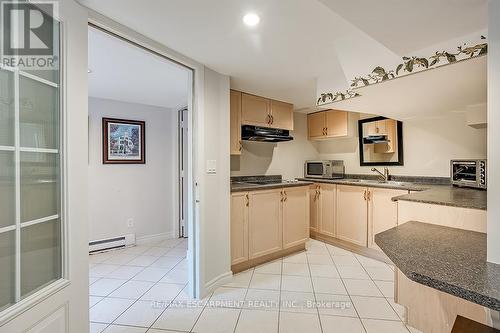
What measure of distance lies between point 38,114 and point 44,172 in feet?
0.90

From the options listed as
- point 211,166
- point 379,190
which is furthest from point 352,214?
point 211,166

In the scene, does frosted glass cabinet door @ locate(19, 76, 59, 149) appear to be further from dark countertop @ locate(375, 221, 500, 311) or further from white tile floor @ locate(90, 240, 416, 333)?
dark countertop @ locate(375, 221, 500, 311)

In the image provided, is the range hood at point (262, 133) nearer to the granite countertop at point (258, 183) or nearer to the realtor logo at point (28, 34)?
the granite countertop at point (258, 183)

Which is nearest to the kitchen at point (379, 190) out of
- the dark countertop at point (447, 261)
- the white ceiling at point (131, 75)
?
the dark countertop at point (447, 261)

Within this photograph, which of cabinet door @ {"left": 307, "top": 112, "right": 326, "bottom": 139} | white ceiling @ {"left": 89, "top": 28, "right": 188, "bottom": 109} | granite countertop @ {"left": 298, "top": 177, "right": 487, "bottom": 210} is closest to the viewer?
granite countertop @ {"left": 298, "top": 177, "right": 487, "bottom": 210}

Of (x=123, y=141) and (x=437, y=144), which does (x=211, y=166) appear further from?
(x=437, y=144)

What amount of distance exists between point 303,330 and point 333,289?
68 centimetres

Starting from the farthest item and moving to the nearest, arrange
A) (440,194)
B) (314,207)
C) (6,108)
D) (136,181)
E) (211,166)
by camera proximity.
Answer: (314,207) → (136,181) → (211,166) → (440,194) → (6,108)

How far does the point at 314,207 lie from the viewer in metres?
3.70

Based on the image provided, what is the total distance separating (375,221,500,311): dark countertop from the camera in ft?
2.36

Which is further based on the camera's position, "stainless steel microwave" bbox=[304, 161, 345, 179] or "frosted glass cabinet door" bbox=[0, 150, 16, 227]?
"stainless steel microwave" bbox=[304, 161, 345, 179]

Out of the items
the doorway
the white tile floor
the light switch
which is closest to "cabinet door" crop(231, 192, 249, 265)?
the white tile floor

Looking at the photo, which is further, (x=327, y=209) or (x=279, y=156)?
(x=279, y=156)

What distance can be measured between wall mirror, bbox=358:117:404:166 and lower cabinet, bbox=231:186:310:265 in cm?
120
